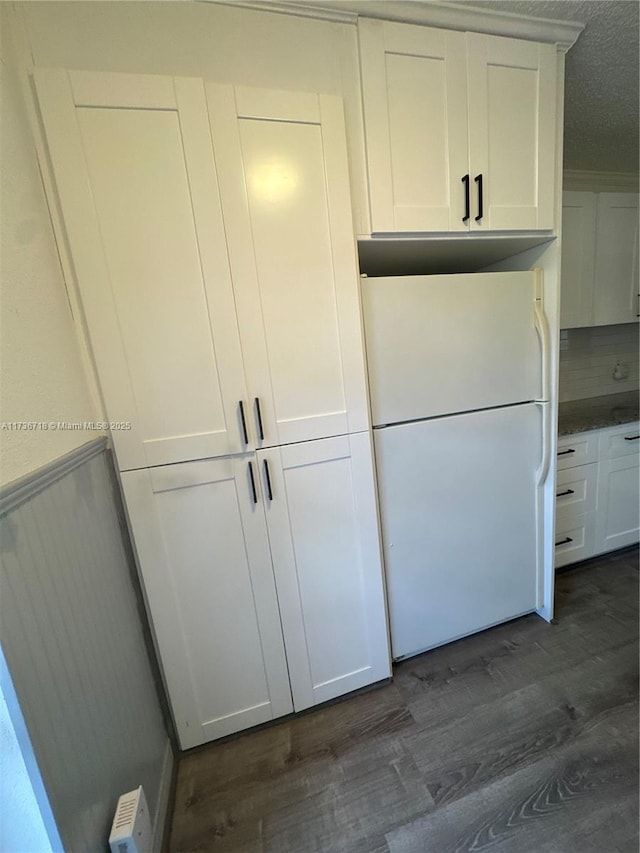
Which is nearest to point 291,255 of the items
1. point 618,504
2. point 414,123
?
point 414,123

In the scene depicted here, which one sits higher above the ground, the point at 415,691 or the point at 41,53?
the point at 41,53

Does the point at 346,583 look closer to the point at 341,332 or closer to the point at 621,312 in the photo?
the point at 341,332

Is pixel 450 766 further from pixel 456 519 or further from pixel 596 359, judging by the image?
pixel 596 359

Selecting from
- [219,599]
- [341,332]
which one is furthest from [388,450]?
[219,599]

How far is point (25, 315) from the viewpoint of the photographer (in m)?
0.77

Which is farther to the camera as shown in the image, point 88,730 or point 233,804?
point 233,804

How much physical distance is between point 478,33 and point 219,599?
7.04 feet

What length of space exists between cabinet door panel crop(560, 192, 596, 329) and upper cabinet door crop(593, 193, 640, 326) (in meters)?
0.06

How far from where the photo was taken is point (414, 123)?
3.74 feet

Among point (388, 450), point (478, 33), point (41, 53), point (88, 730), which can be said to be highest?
point (478, 33)

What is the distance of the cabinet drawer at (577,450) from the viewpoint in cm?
182

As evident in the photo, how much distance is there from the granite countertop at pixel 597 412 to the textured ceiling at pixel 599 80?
151cm

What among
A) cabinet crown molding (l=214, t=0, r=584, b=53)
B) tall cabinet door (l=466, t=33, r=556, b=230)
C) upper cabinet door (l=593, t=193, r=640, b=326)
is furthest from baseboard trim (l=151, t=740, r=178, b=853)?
upper cabinet door (l=593, t=193, r=640, b=326)

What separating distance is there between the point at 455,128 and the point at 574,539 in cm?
215
